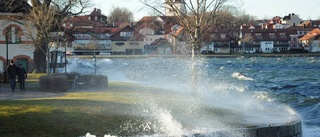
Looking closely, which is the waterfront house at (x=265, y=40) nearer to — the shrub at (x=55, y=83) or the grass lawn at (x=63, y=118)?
the shrub at (x=55, y=83)

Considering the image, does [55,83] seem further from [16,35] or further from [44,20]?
[16,35]

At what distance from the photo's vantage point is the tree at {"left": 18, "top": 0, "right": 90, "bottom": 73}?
3176cm

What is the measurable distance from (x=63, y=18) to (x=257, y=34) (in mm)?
104537

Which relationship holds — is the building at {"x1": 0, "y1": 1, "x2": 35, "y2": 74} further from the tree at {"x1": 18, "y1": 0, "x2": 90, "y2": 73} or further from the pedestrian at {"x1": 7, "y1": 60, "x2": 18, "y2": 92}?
the pedestrian at {"x1": 7, "y1": 60, "x2": 18, "y2": 92}

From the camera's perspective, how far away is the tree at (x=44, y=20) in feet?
104

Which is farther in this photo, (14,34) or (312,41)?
(312,41)

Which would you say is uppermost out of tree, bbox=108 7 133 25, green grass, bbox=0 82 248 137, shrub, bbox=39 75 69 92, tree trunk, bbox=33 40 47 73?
tree, bbox=108 7 133 25

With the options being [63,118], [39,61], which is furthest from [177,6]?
[39,61]

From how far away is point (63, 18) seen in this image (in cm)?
3534

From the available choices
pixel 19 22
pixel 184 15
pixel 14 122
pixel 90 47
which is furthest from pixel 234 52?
pixel 14 122

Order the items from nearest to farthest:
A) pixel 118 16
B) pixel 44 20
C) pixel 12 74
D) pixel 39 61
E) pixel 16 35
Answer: pixel 12 74
pixel 44 20
pixel 39 61
pixel 16 35
pixel 118 16

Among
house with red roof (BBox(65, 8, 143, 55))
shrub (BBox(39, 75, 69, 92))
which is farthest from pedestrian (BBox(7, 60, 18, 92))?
house with red roof (BBox(65, 8, 143, 55))

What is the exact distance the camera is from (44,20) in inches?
1237

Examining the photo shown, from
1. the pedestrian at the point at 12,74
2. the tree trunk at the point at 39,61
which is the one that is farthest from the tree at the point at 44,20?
the pedestrian at the point at 12,74
